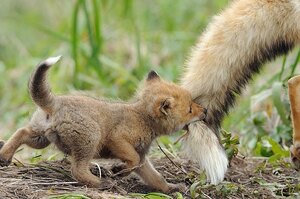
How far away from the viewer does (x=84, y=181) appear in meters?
6.15

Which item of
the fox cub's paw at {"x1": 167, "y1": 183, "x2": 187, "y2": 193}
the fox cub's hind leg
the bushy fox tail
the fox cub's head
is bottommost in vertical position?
the fox cub's paw at {"x1": 167, "y1": 183, "x2": 187, "y2": 193}

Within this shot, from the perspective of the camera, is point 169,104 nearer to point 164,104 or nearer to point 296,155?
point 164,104

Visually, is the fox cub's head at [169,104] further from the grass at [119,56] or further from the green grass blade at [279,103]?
the green grass blade at [279,103]

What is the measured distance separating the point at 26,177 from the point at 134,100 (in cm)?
91

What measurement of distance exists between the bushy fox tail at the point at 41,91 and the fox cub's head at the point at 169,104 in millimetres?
741

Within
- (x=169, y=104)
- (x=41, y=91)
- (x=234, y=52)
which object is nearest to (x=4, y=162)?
(x=41, y=91)

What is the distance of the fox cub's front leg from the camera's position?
644cm

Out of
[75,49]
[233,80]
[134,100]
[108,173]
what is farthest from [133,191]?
[75,49]

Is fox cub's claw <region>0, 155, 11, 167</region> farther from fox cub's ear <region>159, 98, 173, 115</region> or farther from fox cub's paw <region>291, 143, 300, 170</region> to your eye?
fox cub's paw <region>291, 143, 300, 170</region>

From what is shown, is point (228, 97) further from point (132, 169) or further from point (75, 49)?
point (75, 49)

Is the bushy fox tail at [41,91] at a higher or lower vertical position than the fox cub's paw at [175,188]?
higher

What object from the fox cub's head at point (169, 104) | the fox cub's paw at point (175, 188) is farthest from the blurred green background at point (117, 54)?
the fox cub's head at point (169, 104)

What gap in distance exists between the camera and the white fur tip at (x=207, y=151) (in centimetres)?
646

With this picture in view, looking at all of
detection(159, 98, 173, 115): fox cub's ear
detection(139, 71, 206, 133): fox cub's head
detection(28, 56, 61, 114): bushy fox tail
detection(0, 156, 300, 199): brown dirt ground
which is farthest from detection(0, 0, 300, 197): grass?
detection(28, 56, 61, 114): bushy fox tail
